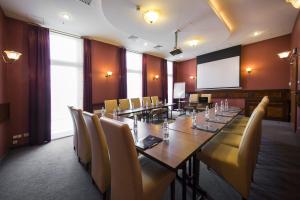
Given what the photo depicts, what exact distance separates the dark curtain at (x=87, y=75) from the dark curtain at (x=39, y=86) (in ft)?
3.43

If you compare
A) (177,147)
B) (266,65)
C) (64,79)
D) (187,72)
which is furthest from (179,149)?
(187,72)

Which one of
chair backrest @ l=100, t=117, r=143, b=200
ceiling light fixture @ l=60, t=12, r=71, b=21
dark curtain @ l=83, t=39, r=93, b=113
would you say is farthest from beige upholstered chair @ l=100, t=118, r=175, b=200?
dark curtain @ l=83, t=39, r=93, b=113

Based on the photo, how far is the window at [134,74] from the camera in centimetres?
637

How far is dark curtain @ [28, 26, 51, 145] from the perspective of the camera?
361 cm

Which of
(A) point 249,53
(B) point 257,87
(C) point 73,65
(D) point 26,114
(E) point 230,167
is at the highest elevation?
(A) point 249,53

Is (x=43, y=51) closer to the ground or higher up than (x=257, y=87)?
higher up

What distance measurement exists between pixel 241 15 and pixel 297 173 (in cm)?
374

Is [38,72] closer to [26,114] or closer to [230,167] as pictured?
[26,114]

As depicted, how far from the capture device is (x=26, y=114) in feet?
11.9

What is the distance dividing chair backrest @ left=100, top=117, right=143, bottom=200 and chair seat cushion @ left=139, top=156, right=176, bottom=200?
0.10m

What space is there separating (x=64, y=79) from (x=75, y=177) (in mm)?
3464

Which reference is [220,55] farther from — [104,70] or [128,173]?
[128,173]

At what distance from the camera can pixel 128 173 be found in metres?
1.10

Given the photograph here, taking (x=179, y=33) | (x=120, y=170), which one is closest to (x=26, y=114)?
(x=120, y=170)
